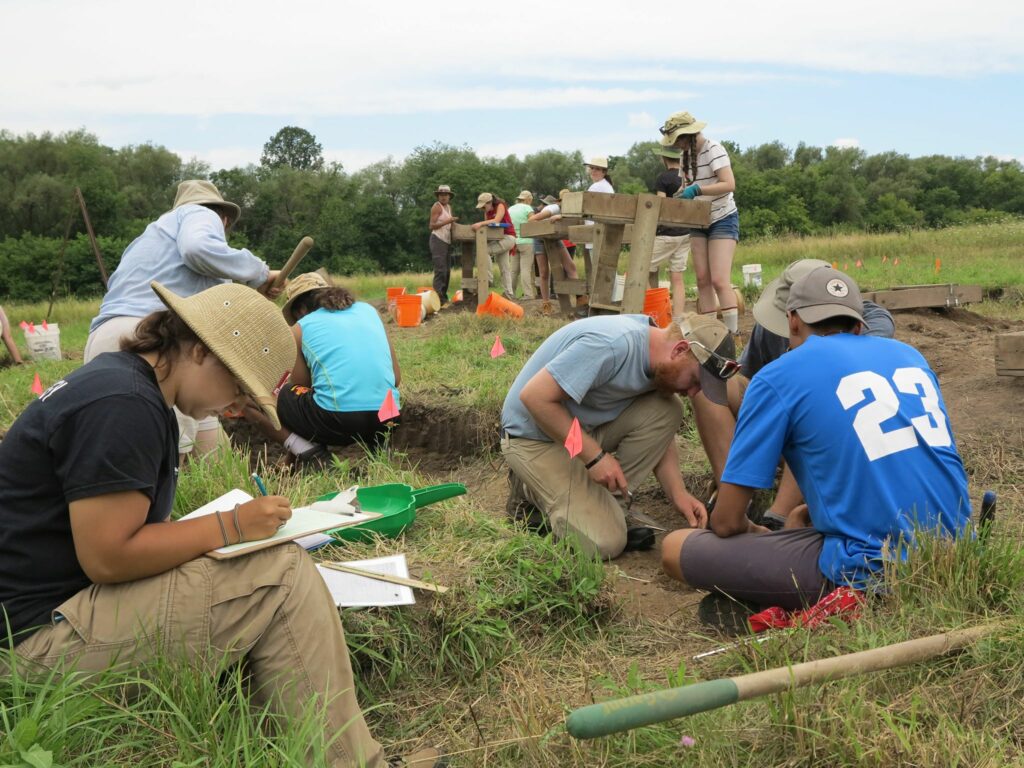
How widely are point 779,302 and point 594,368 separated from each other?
A: 78 centimetres

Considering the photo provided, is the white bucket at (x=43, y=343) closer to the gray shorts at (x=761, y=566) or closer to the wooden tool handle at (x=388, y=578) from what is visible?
the wooden tool handle at (x=388, y=578)

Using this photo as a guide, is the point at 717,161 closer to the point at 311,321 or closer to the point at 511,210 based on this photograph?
the point at 311,321

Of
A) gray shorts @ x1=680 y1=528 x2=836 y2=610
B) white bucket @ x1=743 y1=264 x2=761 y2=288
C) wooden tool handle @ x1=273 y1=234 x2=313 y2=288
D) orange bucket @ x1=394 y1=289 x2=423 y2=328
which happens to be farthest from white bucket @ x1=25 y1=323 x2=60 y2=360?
gray shorts @ x1=680 y1=528 x2=836 y2=610

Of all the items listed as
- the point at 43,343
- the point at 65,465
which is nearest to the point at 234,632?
the point at 65,465

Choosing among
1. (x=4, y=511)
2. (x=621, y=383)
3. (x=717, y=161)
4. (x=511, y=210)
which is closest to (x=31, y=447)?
(x=4, y=511)

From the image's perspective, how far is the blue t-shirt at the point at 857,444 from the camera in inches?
104

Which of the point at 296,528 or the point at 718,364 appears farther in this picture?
the point at 718,364

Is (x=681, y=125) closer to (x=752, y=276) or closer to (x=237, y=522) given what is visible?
(x=752, y=276)

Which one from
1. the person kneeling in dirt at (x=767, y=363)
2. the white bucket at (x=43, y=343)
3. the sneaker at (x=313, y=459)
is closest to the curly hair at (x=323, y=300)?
the sneaker at (x=313, y=459)

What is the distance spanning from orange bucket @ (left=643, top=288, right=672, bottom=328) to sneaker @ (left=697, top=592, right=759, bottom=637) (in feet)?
16.2

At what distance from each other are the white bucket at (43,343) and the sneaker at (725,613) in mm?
9181

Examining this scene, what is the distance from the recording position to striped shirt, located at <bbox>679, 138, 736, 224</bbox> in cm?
688

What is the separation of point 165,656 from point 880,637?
5.84 ft

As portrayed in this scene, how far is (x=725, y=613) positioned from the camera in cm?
309
